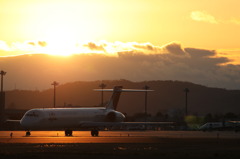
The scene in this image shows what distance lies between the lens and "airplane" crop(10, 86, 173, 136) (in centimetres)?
7656

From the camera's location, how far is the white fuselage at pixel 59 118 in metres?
76.6

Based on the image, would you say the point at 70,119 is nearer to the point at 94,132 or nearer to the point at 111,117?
the point at 94,132

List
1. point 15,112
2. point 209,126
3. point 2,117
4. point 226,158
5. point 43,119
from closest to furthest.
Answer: point 226,158 → point 43,119 → point 209,126 → point 2,117 → point 15,112

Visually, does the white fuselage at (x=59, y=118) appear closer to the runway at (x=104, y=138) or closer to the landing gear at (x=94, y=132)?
the runway at (x=104, y=138)

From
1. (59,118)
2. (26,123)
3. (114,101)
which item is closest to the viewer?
(26,123)

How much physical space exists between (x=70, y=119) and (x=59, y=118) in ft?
5.60

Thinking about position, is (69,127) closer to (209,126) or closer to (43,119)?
(43,119)

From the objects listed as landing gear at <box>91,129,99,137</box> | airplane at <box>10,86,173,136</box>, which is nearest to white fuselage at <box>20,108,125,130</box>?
airplane at <box>10,86,173,136</box>

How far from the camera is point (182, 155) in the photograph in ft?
122

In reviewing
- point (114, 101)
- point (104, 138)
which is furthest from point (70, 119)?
point (104, 138)

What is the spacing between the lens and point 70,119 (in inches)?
3095

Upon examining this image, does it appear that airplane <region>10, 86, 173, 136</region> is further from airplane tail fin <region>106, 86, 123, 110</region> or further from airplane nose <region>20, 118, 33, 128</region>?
airplane tail fin <region>106, 86, 123, 110</region>

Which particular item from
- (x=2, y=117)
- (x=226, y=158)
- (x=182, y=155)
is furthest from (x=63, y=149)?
(x=2, y=117)

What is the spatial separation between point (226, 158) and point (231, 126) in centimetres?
6509
